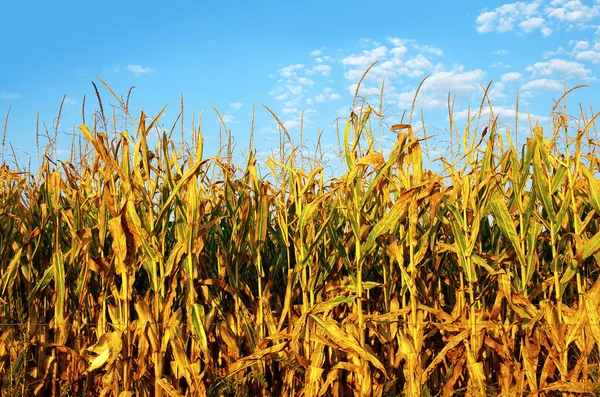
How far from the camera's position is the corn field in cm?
314

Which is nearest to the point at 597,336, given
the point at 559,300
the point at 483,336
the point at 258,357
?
the point at 559,300

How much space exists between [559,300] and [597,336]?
0.30m

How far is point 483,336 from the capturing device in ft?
11.2

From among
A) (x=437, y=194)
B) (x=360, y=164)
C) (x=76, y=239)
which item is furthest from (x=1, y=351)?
(x=437, y=194)

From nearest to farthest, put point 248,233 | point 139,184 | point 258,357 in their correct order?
point 139,184 → point 258,357 → point 248,233

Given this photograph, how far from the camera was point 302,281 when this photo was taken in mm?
3346

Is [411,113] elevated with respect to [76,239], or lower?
elevated

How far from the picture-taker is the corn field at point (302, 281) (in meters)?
3.14

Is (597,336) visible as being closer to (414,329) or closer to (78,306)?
(414,329)

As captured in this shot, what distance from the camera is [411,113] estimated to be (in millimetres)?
→ 3607

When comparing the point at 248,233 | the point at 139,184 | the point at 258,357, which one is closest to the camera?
the point at 139,184

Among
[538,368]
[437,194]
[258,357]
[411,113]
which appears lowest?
[538,368]

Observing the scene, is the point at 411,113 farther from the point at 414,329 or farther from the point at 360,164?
the point at 414,329

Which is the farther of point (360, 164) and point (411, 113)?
point (411, 113)
